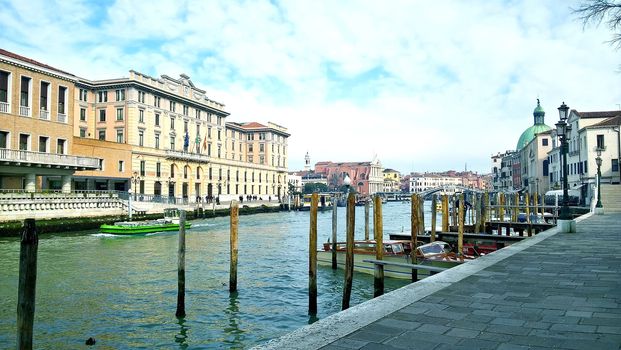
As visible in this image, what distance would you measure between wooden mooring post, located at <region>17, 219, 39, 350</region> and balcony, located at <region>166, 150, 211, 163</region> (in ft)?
205

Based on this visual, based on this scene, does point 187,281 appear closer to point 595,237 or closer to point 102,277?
point 102,277

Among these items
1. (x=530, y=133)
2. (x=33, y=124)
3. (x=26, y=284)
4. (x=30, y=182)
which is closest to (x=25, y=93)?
(x=33, y=124)

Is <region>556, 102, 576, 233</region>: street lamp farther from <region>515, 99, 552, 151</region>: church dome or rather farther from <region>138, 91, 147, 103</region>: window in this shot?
<region>515, 99, 552, 151</region>: church dome

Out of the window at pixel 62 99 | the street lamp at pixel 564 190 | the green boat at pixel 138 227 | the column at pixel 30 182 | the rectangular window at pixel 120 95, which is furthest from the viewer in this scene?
the rectangular window at pixel 120 95

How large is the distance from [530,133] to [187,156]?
219 feet

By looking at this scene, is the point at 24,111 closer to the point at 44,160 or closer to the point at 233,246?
the point at 44,160

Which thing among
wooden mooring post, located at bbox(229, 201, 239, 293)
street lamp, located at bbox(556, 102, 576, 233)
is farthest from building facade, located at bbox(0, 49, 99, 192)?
street lamp, located at bbox(556, 102, 576, 233)

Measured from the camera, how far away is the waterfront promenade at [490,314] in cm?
521

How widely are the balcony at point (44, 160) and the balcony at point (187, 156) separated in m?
23.9

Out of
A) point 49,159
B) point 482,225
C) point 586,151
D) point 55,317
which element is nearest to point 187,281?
point 55,317

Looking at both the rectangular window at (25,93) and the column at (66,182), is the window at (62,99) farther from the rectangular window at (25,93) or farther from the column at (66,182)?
the column at (66,182)

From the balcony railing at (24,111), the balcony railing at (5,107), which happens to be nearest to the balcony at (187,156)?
the balcony railing at (24,111)

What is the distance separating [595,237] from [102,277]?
57.6 ft

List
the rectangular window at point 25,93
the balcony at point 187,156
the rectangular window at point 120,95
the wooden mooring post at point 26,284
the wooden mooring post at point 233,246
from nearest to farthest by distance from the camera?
the wooden mooring post at point 26,284 → the wooden mooring post at point 233,246 → the rectangular window at point 25,93 → the rectangular window at point 120,95 → the balcony at point 187,156
